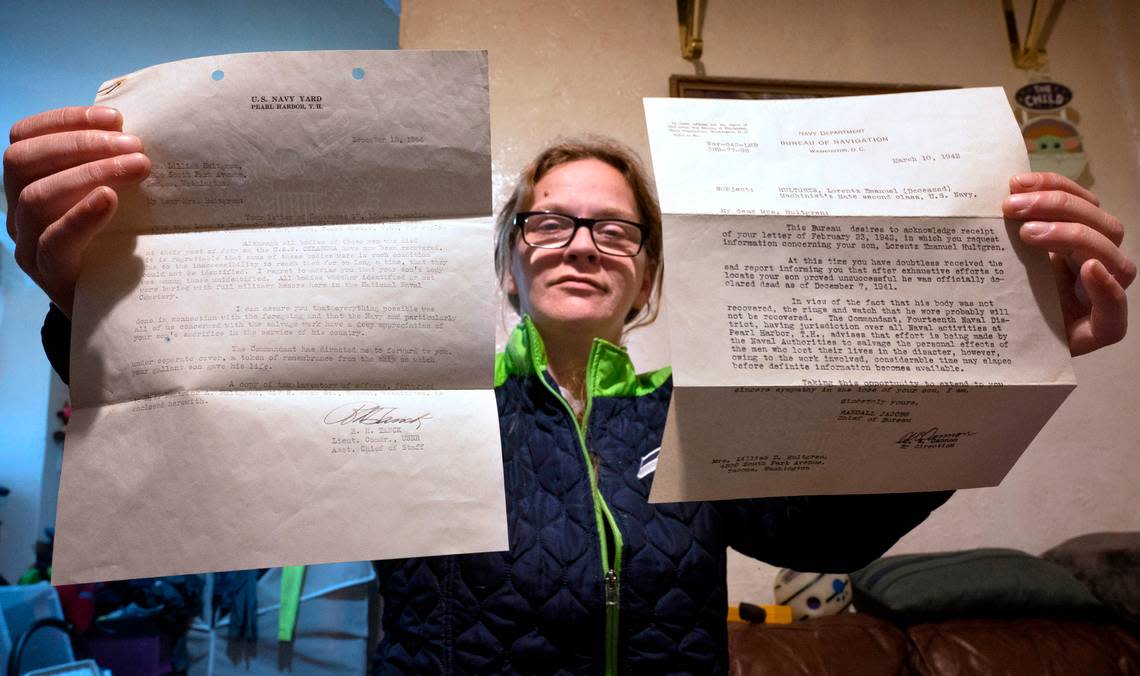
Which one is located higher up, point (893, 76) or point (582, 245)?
point (893, 76)

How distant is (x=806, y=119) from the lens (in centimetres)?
51

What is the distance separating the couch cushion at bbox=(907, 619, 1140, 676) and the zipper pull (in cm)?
72

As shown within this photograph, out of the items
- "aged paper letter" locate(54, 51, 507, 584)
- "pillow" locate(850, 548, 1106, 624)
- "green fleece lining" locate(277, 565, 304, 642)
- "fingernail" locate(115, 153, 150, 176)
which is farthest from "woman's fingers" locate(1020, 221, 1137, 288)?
"green fleece lining" locate(277, 565, 304, 642)

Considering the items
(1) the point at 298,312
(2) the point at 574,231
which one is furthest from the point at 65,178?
(2) the point at 574,231

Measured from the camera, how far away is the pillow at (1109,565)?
1.14 meters

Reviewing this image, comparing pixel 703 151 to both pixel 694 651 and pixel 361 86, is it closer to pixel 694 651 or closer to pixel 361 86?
pixel 361 86

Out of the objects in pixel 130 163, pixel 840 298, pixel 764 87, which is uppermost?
pixel 764 87

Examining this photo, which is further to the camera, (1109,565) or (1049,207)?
(1109,565)

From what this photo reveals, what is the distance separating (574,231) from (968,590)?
0.99 meters

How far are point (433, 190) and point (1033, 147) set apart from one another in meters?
1.55

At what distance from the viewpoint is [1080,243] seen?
0.49m

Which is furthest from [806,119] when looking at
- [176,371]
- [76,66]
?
[76,66]
